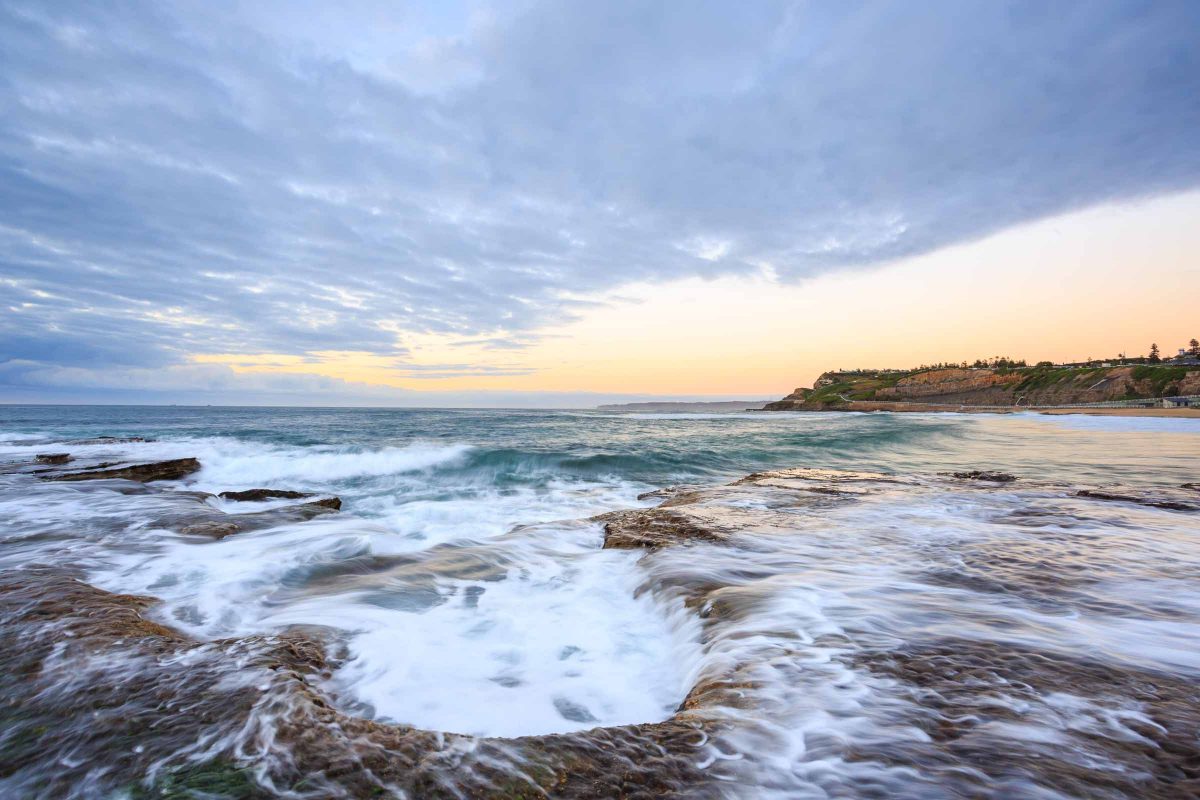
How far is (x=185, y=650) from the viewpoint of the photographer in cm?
312

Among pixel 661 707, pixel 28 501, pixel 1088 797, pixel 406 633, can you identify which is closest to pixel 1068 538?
pixel 1088 797

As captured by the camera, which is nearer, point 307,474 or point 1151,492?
point 1151,492

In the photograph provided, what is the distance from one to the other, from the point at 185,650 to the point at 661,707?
2.99 metres

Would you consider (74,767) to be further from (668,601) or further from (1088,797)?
(1088,797)

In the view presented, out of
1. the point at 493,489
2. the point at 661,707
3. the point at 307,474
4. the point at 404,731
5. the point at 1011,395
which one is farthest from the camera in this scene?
the point at 1011,395

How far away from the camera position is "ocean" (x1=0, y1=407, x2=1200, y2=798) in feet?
6.90

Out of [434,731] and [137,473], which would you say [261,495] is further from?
[434,731]

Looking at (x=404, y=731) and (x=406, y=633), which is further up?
(x=404, y=731)

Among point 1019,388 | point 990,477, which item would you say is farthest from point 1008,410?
A: point 990,477

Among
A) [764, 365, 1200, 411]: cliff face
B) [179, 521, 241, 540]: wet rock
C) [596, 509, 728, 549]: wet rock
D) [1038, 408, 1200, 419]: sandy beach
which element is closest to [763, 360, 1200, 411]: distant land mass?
[764, 365, 1200, 411]: cliff face

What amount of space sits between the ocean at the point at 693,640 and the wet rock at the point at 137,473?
9.17 feet

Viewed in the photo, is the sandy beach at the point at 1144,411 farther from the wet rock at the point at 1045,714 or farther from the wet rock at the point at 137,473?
the wet rock at the point at 137,473

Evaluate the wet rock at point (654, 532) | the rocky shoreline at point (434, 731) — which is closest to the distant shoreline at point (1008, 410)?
the wet rock at point (654, 532)

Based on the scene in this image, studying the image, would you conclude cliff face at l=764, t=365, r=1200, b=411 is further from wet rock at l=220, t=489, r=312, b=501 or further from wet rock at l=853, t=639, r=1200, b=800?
wet rock at l=220, t=489, r=312, b=501
